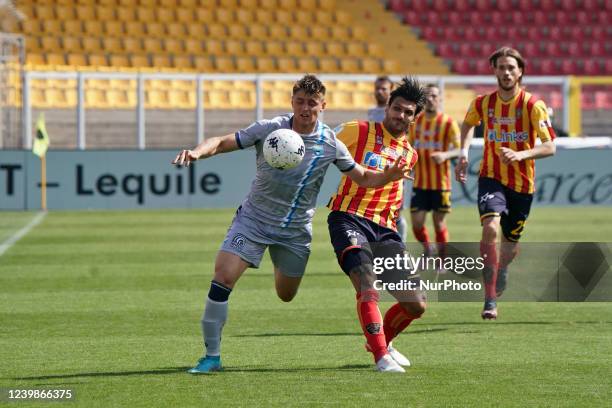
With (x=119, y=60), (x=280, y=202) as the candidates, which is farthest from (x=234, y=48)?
(x=280, y=202)

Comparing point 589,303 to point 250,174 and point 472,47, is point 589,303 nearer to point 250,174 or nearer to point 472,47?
point 250,174

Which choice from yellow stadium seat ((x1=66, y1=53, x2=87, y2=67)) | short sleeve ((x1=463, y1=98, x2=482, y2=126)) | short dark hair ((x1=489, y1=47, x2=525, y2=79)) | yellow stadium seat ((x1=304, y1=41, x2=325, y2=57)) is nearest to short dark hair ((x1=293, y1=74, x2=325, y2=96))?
short dark hair ((x1=489, y1=47, x2=525, y2=79))

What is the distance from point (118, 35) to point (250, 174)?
268 inches

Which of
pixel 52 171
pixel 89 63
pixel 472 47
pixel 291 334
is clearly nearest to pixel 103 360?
pixel 291 334

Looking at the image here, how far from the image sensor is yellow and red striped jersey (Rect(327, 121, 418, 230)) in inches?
314

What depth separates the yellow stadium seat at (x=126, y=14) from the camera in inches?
1169

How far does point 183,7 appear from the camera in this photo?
3056cm

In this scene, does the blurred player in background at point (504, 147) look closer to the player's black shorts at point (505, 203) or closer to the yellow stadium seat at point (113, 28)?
the player's black shorts at point (505, 203)

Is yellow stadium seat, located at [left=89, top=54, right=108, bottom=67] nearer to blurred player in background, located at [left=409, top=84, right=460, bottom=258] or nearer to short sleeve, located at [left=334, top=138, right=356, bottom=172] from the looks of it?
blurred player in background, located at [left=409, top=84, right=460, bottom=258]

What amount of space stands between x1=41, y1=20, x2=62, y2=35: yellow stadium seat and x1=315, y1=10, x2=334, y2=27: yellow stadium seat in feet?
21.1

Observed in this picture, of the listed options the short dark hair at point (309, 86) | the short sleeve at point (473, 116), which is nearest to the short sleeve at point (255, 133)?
the short dark hair at point (309, 86)

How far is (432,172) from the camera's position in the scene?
13672 millimetres

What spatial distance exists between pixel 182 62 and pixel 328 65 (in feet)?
11.9

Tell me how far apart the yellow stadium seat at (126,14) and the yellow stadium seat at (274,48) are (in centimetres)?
318
